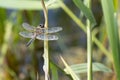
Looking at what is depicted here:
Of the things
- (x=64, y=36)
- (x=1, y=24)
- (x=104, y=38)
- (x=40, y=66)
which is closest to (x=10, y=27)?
(x=1, y=24)

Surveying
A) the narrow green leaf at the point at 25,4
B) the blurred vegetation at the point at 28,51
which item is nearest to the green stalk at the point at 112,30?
the narrow green leaf at the point at 25,4

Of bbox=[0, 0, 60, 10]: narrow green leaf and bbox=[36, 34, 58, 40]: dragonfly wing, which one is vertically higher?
bbox=[0, 0, 60, 10]: narrow green leaf

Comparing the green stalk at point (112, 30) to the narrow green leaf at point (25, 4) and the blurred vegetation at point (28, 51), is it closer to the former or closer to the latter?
the narrow green leaf at point (25, 4)

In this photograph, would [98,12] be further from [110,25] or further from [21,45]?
[110,25]

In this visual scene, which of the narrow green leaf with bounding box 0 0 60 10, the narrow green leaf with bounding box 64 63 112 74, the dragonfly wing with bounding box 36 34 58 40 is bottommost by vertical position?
the narrow green leaf with bounding box 64 63 112 74

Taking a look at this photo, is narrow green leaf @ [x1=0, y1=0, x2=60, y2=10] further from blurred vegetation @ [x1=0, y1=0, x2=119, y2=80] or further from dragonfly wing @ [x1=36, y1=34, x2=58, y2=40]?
blurred vegetation @ [x1=0, y1=0, x2=119, y2=80]

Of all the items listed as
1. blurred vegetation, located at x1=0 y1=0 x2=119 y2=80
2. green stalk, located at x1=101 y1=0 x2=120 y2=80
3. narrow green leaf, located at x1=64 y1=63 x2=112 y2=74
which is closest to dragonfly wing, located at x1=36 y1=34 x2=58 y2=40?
green stalk, located at x1=101 y1=0 x2=120 y2=80

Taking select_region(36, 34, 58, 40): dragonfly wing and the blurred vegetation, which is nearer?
select_region(36, 34, 58, 40): dragonfly wing

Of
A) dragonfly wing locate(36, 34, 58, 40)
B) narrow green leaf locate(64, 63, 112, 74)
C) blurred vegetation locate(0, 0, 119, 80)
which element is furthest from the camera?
blurred vegetation locate(0, 0, 119, 80)

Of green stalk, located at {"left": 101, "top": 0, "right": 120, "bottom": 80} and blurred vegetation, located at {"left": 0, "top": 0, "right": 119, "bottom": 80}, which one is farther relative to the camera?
blurred vegetation, located at {"left": 0, "top": 0, "right": 119, "bottom": 80}

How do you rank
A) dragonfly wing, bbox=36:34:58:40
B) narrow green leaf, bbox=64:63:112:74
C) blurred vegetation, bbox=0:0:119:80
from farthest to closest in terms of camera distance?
blurred vegetation, bbox=0:0:119:80, narrow green leaf, bbox=64:63:112:74, dragonfly wing, bbox=36:34:58:40

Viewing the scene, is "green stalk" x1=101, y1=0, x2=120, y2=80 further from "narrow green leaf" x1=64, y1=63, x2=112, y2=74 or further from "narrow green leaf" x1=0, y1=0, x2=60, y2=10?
"narrow green leaf" x1=0, y1=0, x2=60, y2=10
